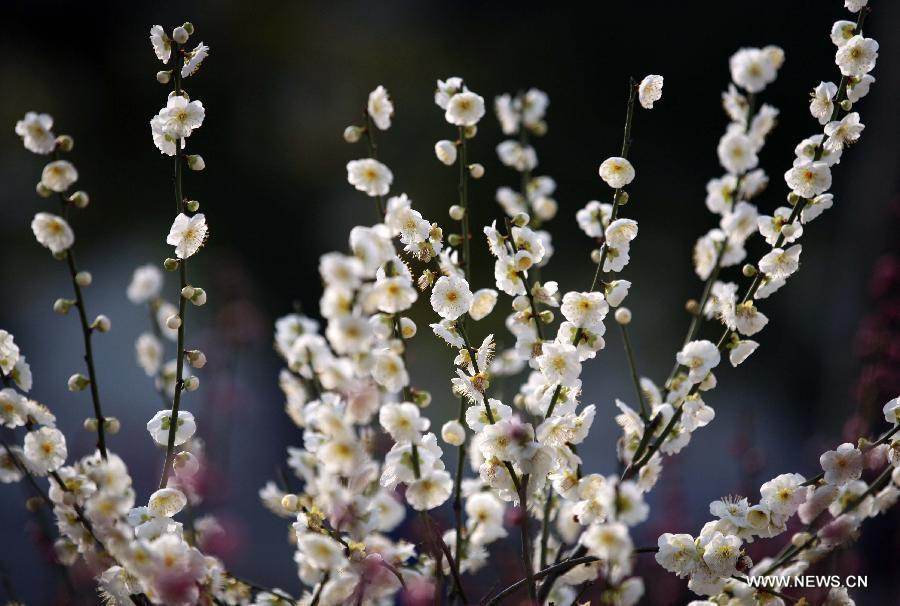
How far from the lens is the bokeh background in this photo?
3.12 metres

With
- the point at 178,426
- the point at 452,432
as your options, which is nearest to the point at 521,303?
the point at 452,432

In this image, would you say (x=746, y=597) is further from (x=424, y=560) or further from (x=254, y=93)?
(x=254, y=93)

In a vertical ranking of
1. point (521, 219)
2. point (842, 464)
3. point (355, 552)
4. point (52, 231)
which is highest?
point (521, 219)

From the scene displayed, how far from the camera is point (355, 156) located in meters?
3.74

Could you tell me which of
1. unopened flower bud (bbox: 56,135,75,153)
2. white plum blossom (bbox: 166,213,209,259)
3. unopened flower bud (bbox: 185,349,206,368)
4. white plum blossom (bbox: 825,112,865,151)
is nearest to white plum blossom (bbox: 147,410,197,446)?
unopened flower bud (bbox: 185,349,206,368)

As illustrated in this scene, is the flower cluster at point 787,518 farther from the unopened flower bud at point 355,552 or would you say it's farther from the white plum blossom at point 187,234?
the white plum blossom at point 187,234

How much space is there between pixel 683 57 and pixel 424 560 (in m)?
2.75

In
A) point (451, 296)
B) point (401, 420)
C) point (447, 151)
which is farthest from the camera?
point (447, 151)

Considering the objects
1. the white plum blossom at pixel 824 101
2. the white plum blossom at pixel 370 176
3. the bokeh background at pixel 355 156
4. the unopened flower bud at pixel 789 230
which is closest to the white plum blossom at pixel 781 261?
the unopened flower bud at pixel 789 230

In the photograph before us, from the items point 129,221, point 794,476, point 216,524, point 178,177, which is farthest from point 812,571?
point 129,221

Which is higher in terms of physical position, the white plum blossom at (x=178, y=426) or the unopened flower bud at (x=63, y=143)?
the unopened flower bud at (x=63, y=143)

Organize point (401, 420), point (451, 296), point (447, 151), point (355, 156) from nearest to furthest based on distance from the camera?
point (401, 420), point (451, 296), point (447, 151), point (355, 156)

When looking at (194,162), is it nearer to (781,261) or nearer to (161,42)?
(161,42)

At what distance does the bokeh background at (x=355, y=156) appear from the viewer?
312 cm
